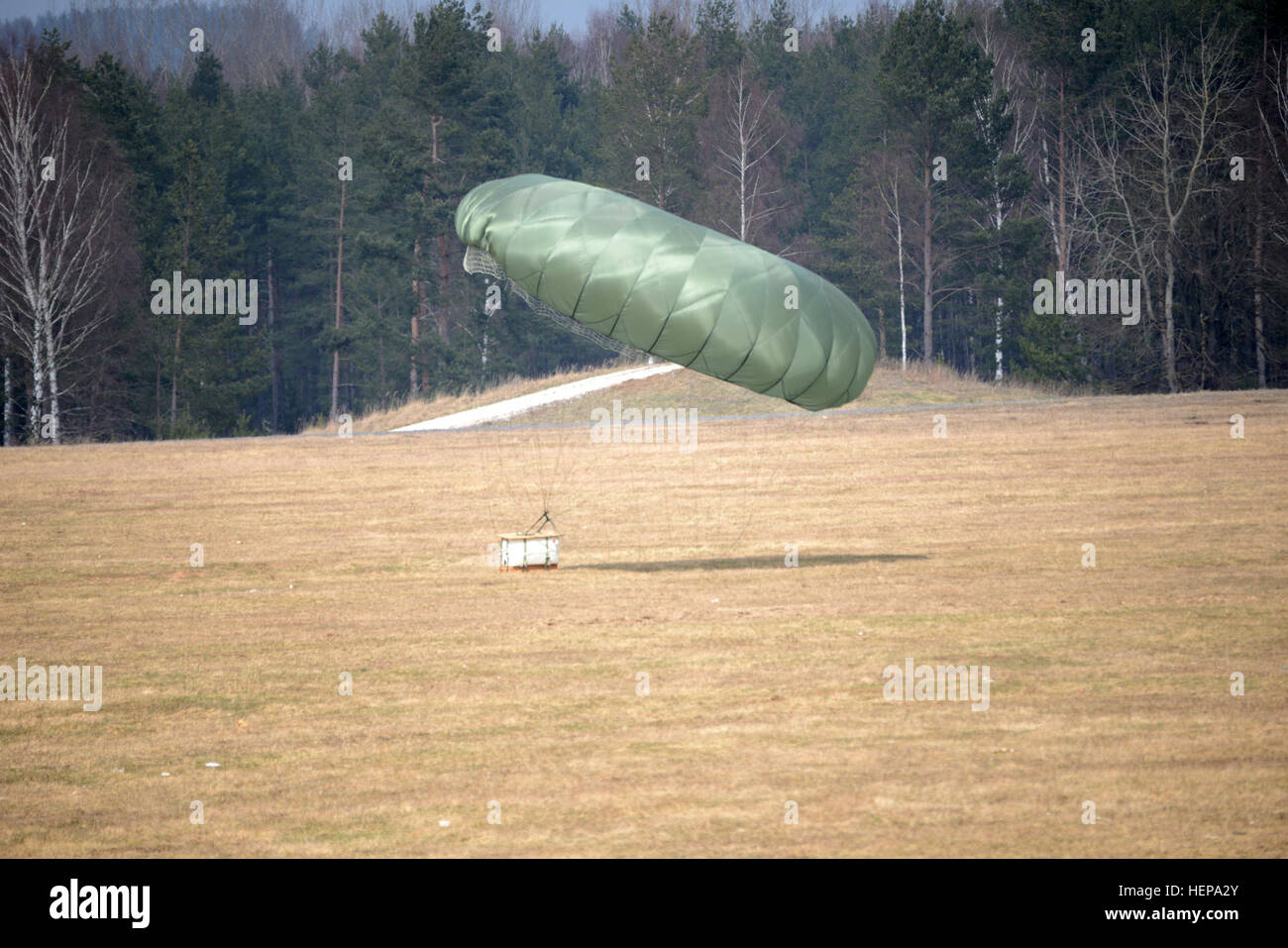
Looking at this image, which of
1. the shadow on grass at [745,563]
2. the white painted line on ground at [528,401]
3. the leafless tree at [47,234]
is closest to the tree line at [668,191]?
the leafless tree at [47,234]

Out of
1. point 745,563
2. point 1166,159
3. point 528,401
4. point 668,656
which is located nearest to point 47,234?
point 528,401

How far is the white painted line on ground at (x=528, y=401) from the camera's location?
5024 centimetres

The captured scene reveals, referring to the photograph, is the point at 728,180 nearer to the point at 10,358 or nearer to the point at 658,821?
the point at 10,358

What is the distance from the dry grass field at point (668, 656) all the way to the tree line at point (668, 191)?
23.5 meters

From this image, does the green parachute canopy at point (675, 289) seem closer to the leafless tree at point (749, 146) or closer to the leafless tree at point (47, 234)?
the leafless tree at point (47, 234)

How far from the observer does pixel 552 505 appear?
1262 inches

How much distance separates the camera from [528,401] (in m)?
52.5

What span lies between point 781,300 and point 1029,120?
2464 inches

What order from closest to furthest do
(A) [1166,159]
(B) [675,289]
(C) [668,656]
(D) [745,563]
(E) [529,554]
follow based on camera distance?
(C) [668,656] → (B) [675,289] → (E) [529,554] → (D) [745,563] → (A) [1166,159]

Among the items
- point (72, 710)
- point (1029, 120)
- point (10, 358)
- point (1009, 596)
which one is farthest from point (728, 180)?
point (72, 710)

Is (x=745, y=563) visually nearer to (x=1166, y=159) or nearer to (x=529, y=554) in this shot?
(x=529, y=554)

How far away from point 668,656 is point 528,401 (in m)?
36.7

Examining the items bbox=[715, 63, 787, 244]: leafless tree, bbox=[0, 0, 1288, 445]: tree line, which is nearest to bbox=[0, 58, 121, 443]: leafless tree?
bbox=[0, 0, 1288, 445]: tree line

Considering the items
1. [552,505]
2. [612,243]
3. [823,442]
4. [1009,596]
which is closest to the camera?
[612,243]
